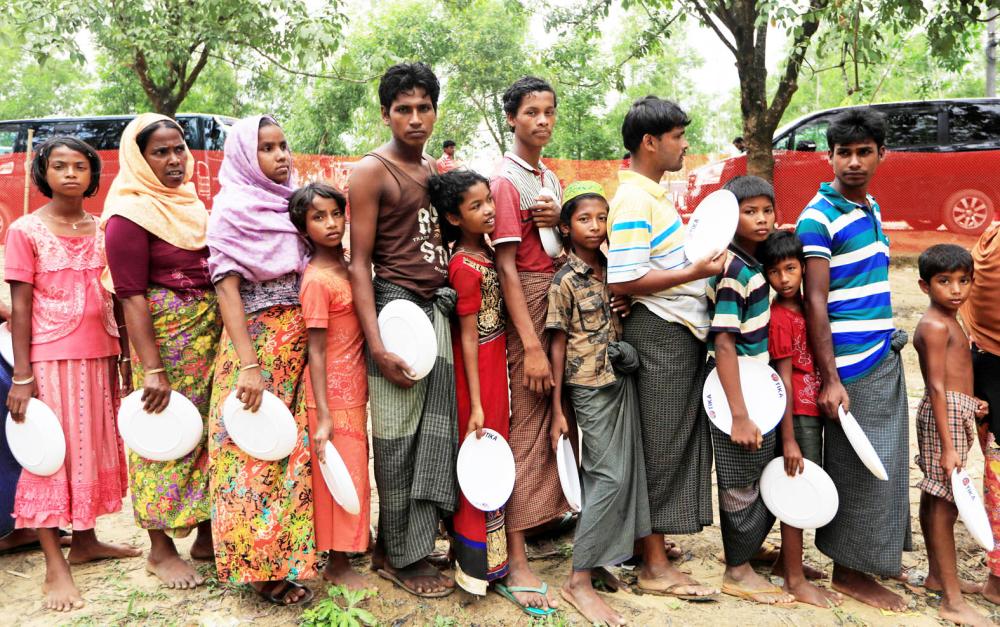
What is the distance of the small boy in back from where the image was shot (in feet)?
8.85

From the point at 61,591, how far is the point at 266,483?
0.99 metres

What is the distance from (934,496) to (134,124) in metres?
3.46

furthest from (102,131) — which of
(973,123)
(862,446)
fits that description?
(973,123)

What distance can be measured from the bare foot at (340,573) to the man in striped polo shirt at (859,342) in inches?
74.9

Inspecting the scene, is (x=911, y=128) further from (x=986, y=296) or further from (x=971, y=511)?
(x=971, y=511)

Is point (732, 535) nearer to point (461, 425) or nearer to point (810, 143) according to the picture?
point (461, 425)

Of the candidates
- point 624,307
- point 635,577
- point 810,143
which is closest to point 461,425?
point 624,307

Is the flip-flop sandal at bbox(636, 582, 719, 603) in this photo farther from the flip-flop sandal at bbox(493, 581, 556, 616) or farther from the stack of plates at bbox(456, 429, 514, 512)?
the stack of plates at bbox(456, 429, 514, 512)

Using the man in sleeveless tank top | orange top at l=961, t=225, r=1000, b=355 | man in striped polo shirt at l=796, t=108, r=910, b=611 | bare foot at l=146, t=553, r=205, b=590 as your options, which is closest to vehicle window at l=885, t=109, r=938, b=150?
orange top at l=961, t=225, r=1000, b=355

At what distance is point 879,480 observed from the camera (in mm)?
2648

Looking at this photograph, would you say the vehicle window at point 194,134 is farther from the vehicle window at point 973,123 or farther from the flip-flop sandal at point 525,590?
the vehicle window at point 973,123

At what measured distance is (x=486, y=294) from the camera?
105 inches

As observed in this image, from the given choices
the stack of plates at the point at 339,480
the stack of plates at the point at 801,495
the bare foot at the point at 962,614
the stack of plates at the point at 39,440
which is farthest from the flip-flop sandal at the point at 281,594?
the bare foot at the point at 962,614

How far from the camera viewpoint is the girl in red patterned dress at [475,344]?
258cm
